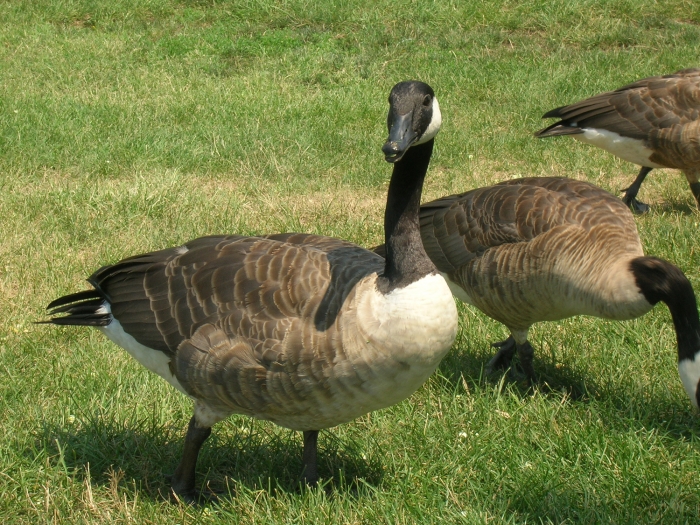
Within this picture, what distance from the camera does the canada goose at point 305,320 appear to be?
10.7ft

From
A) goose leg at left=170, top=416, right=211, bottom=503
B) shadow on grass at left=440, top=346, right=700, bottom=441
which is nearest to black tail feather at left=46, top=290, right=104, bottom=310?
goose leg at left=170, top=416, right=211, bottom=503

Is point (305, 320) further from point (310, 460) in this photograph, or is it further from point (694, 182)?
point (694, 182)

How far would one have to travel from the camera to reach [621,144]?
7285mm

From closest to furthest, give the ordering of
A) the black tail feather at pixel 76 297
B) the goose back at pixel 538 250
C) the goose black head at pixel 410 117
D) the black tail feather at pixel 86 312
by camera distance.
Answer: the goose black head at pixel 410 117, the black tail feather at pixel 86 312, the black tail feather at pixel 76 297, the goose back at pixel 538 250

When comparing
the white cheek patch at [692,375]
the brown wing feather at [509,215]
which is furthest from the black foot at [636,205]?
the white cheek patch at [692,375]

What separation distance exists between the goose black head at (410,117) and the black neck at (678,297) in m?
1.57

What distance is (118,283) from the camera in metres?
4.02

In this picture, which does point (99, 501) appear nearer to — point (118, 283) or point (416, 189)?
point (118, 283)

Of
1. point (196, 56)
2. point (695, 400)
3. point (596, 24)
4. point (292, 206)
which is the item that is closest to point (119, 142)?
point (292, 206)

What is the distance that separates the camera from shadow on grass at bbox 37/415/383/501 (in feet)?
13.0

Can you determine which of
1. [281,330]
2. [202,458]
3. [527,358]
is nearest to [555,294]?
[527,358]

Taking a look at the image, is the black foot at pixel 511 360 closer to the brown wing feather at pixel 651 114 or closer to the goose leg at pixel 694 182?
the brown wing feather at pixel 651 114

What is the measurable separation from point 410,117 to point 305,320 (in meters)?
0.95

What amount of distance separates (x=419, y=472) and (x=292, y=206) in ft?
12.1
